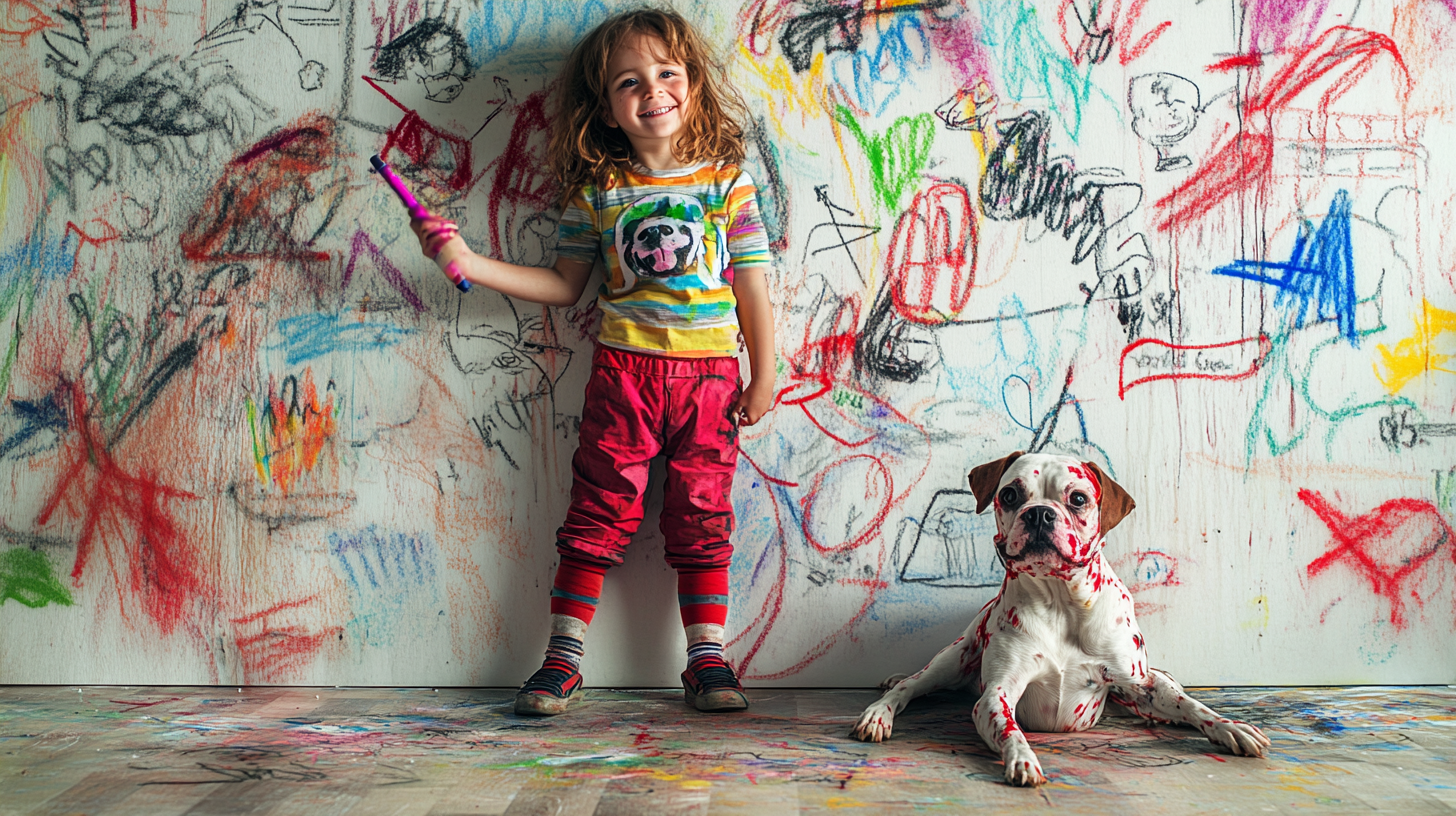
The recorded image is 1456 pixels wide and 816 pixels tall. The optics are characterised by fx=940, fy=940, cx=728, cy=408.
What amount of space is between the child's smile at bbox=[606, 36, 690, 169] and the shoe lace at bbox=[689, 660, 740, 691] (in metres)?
1.14

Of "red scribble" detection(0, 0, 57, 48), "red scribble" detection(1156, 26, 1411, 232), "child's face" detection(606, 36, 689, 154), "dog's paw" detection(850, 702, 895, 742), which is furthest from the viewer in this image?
"red scribble" detection(0, 0, 57, 48)

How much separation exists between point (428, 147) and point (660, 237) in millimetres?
620

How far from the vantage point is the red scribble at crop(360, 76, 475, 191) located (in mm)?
2178

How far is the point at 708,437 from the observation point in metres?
2.06

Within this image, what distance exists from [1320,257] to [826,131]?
3.79 ft

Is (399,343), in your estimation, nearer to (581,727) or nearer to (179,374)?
(179,374)

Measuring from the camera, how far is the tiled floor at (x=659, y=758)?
148 cm

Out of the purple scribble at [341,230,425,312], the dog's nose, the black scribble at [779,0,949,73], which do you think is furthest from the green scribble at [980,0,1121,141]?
the purple scribble at [341,230,425,312]

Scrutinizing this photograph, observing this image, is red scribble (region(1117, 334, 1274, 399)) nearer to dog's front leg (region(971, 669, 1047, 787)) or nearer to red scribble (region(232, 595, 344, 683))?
dog's front leg (region(971, 669, 1047, 787))

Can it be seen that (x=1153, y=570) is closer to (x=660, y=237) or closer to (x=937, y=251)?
(x=937, y=251)

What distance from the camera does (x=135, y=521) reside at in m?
2.21

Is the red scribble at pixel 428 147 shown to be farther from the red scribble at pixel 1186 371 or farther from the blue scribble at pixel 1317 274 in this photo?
the blue scribble at pixel 1317 274

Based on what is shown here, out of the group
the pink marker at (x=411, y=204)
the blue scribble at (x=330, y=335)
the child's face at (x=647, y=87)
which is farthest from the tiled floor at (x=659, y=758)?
the child's face at (x=647, y=87)

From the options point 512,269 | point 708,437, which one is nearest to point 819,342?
point 708,437
